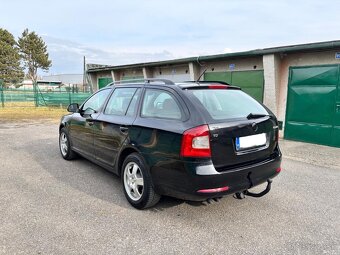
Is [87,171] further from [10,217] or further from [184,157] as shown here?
[184,157]

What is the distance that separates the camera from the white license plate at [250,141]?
2.97m

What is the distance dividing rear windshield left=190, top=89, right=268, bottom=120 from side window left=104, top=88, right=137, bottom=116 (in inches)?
43.7

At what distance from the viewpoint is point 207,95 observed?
329 centimetres

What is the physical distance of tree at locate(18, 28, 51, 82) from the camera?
5025 cm

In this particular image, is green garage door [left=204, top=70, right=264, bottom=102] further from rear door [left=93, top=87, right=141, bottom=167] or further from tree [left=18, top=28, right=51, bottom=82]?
tree [left=18, top=28, right=51, bottom=82]

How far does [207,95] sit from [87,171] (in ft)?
9.31

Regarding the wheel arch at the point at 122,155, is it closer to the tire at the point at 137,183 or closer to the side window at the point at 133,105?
the tire at the point at 137,183

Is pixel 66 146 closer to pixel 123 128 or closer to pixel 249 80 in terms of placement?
pixel 123 128

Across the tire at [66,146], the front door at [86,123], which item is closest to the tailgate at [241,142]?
the front door at [86,123]

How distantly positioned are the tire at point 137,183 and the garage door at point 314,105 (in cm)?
663

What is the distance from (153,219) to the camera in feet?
10.4

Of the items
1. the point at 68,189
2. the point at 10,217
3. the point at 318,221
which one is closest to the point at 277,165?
the point at 318,221

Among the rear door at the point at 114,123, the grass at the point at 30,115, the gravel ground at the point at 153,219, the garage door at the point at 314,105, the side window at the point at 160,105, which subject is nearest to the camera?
the gravel ground at the point at 153,219

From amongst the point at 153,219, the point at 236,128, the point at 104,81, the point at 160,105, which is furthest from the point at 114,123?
the point at 104,81
